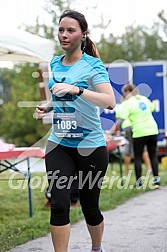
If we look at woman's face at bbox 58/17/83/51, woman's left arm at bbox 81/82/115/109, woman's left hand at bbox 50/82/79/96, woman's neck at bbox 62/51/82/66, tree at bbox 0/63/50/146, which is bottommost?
tree at bbox 0/63/50/146

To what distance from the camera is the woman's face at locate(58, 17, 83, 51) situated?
149 inches

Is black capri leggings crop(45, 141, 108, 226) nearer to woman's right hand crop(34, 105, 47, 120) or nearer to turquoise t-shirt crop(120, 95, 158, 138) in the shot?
woman's right hand crop(34, 105, 47, 120)

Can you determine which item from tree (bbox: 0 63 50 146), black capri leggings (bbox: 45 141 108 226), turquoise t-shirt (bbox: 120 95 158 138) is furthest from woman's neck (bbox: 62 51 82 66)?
tree (bbox: 0 63 50 146)

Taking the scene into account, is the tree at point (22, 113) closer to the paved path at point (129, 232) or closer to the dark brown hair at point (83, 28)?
the paved path at point (129, 232)

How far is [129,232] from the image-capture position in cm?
561

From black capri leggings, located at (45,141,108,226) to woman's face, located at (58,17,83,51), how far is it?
27.9 inches

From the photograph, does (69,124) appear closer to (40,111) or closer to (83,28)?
(40,111)

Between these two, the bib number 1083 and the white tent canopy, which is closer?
the bib number 1083

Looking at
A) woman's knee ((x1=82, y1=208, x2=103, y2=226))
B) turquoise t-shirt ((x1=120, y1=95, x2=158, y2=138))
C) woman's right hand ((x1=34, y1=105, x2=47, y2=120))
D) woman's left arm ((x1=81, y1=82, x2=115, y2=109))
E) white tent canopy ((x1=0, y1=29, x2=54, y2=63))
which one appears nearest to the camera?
woman's left arm ((x1=81, y1=82, x2=115, y2=109))

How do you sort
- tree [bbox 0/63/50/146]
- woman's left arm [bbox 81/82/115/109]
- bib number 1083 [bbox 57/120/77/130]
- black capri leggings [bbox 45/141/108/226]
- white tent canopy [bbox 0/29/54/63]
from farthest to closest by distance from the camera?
tree [bbox 0/63/50/146], white tent canopy [bbox 0/29/54/63], bib number 1083 [bbox 57/120/77/130], black capri leggings [bbox 45/141/108/226], woman's left arm [bbox 81/82/115/109]

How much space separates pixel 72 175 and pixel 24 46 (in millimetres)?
3710

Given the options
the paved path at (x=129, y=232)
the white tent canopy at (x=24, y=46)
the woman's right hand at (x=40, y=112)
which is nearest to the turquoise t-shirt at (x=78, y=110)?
the woman's right hand at (x=40, y=112)

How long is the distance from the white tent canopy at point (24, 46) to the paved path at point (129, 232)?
2311mm

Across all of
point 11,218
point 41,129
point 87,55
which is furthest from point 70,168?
point 41,129
